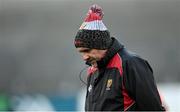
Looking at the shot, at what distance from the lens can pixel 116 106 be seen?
1891mm

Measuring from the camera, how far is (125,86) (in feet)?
6.19

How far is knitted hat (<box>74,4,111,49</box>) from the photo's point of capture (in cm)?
198

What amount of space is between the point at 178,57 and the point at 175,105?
522mm

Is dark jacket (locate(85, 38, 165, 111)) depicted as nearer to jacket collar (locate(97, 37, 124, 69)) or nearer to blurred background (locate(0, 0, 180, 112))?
jacket collar (locate(97, 37, 124, 69))

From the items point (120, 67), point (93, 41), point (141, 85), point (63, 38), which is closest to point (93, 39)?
point (93, 41)

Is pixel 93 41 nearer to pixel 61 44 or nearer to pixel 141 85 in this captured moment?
pixel 141 85

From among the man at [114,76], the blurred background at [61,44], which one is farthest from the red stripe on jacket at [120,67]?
the blurred background at [61,44]

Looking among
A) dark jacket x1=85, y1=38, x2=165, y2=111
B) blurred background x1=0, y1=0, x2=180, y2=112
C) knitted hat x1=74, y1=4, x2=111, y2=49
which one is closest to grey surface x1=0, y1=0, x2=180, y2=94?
blurred background x1=0, y1=0, x2=180, y2=112

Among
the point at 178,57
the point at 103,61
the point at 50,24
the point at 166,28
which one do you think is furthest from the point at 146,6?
the point at 103,61

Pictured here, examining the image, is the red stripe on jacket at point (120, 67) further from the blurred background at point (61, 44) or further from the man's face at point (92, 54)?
the blurred background at point (61, 44)

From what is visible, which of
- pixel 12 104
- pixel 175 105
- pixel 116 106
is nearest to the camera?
pixel 116 106

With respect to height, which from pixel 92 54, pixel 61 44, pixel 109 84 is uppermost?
pixel 92 54

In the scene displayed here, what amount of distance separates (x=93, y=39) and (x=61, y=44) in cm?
242

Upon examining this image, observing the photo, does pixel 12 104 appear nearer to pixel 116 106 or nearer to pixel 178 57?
pixel 178 57
